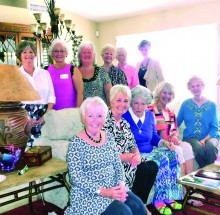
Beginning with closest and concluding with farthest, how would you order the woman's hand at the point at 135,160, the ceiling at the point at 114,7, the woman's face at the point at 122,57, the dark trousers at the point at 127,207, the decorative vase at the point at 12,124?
1. the dark trousers at the point at 127,207
2. the decorative vase at the point at 12,124
3. the woman's hand at the point at 135,160
4. the woman's face at the point at 122,57
5. the ceiling at the point at 114,7

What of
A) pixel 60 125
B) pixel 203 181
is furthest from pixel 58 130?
pixel 203 181

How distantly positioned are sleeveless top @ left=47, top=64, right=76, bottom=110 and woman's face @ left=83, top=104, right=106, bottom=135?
1.21 metres

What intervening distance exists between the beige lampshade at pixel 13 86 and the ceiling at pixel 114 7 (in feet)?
12.6

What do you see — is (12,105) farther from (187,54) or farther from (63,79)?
(187,54)

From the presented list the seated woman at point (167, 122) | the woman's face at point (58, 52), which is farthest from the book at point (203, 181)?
the woman's face at point (58, 52)

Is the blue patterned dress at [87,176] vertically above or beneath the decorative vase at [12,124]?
beneath

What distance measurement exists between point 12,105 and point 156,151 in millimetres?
1348

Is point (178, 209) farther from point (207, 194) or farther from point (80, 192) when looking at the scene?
point (80, 192)

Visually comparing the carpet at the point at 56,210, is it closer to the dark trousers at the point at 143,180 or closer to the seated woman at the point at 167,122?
the dark trousers at the point at 143,180

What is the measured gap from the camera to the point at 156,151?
2594 mm

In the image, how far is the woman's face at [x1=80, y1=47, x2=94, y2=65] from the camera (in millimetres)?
3086

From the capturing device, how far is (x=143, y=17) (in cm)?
577

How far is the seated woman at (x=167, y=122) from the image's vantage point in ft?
9.76

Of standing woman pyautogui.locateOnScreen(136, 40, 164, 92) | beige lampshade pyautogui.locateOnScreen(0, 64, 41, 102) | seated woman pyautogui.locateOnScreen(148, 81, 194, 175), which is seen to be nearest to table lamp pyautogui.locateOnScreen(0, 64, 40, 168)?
beige lampshade pyautogui.locateOnScreen(0, 64, 41, 102)
